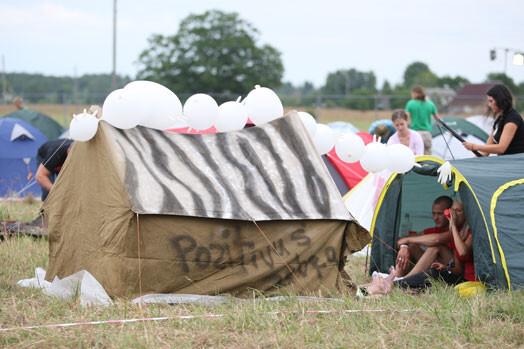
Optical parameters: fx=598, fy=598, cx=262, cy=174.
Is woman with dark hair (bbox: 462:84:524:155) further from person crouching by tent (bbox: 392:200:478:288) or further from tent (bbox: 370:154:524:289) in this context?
person crouching by tent (bbox: 392:200:478:288)

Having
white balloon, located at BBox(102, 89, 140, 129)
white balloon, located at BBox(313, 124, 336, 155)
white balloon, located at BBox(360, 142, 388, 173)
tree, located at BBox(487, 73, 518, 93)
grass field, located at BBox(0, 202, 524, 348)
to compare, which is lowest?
grass field, located at BBox(0, 202, 524, 348)

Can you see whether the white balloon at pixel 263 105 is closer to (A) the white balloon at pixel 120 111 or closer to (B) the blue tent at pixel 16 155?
(A) the white balloon at pixel 120 111

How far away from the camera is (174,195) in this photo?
4.64 meters

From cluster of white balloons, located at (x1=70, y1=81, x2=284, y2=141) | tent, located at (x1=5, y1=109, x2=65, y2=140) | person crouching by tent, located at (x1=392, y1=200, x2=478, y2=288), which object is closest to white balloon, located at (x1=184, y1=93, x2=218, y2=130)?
cluster of white balloons, located at (x1=70, y1=81, x2=284, y2=141)

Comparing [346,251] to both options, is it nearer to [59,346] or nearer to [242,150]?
[242,150]

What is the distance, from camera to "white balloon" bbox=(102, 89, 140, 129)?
469cm

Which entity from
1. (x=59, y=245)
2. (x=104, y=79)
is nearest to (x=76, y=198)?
(x=59, y=245)

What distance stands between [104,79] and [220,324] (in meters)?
44.5

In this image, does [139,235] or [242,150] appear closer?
[139,235]

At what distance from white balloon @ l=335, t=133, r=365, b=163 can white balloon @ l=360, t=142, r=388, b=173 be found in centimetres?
6

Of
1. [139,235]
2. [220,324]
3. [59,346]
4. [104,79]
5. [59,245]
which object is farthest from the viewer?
[104,79]

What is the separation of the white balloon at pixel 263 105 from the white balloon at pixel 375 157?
974 millimetres

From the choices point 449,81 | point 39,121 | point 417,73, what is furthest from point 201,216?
point 417,73

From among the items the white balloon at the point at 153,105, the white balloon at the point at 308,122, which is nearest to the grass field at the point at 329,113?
the white balloon at the point at 308,122
